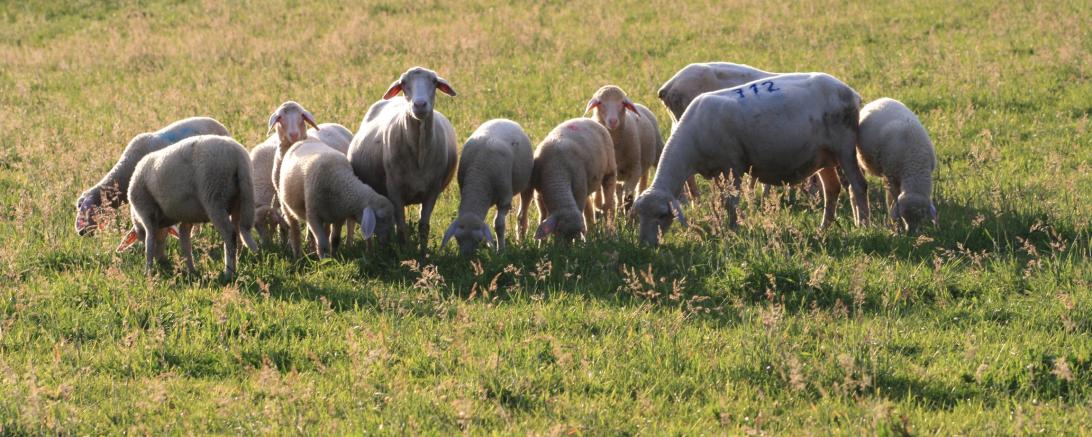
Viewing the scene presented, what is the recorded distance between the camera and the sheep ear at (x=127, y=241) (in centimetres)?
948

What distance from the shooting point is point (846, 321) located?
7.16 meters

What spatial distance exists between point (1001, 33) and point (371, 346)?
46.4ft

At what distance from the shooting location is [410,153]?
33.0ft

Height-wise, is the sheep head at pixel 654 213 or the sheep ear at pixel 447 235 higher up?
the sheep head at pixel 654 213

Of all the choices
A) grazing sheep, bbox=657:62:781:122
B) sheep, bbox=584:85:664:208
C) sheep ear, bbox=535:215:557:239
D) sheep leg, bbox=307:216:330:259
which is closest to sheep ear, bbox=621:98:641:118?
sheep, bbox=584:85:664:208

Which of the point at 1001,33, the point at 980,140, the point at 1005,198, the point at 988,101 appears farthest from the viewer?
the point at 1001,33

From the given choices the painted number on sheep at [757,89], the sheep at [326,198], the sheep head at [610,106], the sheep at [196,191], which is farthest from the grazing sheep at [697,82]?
the sheep at [196,191]

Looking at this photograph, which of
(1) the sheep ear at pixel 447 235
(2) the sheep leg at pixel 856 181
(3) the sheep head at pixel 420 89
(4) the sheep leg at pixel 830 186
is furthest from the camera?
(4) the sheep leg at pixel 830 186

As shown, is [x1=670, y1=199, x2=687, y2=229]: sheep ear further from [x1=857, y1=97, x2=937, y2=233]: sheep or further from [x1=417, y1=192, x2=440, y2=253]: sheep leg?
[x1=417, y1=192, x2=440, y2=253]: sheep leg

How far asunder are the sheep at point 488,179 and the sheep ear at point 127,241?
2.50m

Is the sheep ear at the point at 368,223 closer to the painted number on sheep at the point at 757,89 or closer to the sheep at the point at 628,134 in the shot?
the sheep at the point at 628,134

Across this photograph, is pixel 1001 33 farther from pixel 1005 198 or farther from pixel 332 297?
pixel 332 297

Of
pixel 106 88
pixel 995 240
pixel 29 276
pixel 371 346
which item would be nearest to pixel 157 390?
pixel 371 346

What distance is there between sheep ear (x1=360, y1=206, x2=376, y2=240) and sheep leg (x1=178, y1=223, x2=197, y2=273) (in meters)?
1.30
